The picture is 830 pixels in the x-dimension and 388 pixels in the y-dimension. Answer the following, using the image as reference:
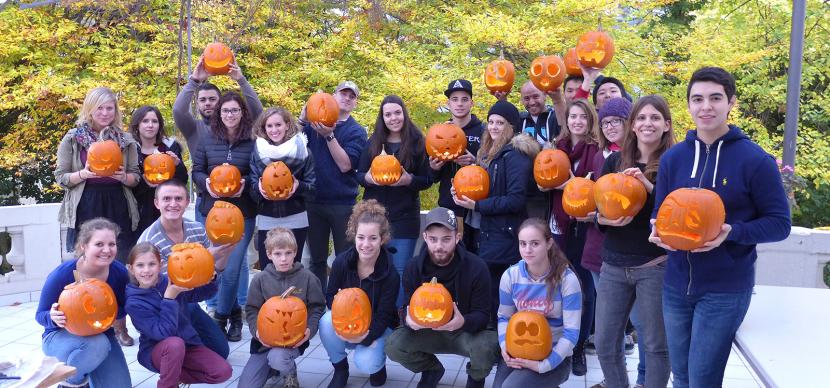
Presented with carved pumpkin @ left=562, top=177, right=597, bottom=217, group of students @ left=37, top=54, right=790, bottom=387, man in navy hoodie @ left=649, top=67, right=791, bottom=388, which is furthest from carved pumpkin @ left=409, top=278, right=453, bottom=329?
man in navy hoodie @ left=649, top=67, right=791, bottom=388

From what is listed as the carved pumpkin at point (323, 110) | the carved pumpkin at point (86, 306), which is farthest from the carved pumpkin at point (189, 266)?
the carved pumpkin at point (323, 110)

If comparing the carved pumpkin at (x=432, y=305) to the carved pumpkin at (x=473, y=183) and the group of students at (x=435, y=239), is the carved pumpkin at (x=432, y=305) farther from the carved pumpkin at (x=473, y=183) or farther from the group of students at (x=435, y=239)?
the carved pumpkin at (x=473, y=183)

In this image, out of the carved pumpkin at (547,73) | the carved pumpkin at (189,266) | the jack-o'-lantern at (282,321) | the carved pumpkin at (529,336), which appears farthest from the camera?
the carved pumpkin at (547,73)

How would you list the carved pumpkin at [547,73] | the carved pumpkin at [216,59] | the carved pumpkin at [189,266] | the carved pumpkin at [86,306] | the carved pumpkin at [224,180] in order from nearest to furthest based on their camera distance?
Answer: the carved pumpkin at [86,306]
the carved pumpkin at [189,266]
the carved pumpkin at [224,180]
the carved pumpkin at [547,73]
the carved pumpkin at [216,59]

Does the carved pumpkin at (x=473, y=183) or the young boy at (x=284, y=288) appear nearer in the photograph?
the young boy at (x=284, y=288)

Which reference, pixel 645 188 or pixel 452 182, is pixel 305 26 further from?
pixel 645 188

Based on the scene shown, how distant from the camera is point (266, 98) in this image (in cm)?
1091

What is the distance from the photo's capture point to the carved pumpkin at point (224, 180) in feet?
18.1

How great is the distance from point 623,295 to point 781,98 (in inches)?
513

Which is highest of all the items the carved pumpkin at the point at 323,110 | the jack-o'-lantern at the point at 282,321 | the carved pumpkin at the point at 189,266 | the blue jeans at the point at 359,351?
the carved pumpkin at the point at 323,110

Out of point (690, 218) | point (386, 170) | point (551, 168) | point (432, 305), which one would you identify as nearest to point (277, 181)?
point (386, 170)

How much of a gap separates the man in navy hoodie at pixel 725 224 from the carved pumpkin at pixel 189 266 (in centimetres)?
299

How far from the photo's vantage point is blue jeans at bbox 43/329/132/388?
4.07m

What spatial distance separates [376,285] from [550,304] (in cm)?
127
